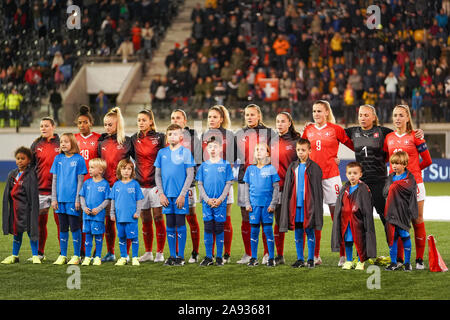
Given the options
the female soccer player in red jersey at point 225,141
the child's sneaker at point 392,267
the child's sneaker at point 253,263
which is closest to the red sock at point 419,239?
the child's sneaker at point 392,267

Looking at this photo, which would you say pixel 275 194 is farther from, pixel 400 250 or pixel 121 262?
pixel 121 262

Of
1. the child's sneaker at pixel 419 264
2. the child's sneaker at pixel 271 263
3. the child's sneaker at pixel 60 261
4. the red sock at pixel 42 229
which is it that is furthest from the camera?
the red sock at pixel 42 229

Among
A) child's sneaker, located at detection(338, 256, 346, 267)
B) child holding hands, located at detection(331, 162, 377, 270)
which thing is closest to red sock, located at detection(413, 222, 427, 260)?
child holding hands, located at detection(331, 162, 377, 270)

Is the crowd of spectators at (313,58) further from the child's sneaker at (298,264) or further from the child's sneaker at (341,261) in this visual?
the child's sneaker at (298,264)

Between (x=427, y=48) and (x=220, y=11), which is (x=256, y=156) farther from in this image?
(x=220, y=11)

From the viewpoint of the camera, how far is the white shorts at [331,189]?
10289mm

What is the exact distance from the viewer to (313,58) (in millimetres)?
25703

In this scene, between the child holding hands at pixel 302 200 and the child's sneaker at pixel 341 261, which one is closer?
the child holding hands at pixel 302 200

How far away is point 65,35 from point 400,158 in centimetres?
2170

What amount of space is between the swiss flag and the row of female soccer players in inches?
561

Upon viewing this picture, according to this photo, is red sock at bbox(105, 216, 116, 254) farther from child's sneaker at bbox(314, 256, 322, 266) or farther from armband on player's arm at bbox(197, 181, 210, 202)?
child's sneaker at bbox(314, 256, 322, 266)

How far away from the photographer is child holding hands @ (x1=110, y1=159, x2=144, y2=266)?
1016 centimetres
